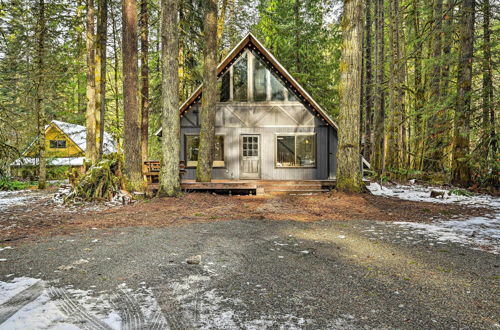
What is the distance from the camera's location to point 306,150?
47.5 feet

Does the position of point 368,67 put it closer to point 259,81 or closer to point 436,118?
point 259,81

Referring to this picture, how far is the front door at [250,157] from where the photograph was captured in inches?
571

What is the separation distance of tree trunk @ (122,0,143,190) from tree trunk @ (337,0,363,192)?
22.1ft

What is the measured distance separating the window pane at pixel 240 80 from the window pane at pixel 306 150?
337 cm

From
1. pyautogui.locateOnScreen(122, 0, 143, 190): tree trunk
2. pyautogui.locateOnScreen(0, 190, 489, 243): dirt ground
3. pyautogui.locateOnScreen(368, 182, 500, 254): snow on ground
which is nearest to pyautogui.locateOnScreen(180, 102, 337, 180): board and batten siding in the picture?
pyautogui.locateOnScreen(122, 0, 143, 190): tree trunk

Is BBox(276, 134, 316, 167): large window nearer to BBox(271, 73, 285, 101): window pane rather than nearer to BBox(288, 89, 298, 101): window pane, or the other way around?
BBox(288, 89, 298, 101): window pane

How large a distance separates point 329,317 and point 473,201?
871 cm

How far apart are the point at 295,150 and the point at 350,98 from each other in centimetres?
522

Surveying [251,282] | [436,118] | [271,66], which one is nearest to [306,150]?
[271,66]

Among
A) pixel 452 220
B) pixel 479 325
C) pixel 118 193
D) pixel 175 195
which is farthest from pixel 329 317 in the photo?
pixel 118 193

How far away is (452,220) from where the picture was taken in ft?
21.2

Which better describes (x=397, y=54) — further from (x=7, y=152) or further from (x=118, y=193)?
(x=7, y=152)

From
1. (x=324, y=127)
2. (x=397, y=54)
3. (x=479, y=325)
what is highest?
(x=397, y=54)

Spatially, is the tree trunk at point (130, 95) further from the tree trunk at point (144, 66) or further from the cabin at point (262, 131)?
the tree trunk at point (144, 66)
